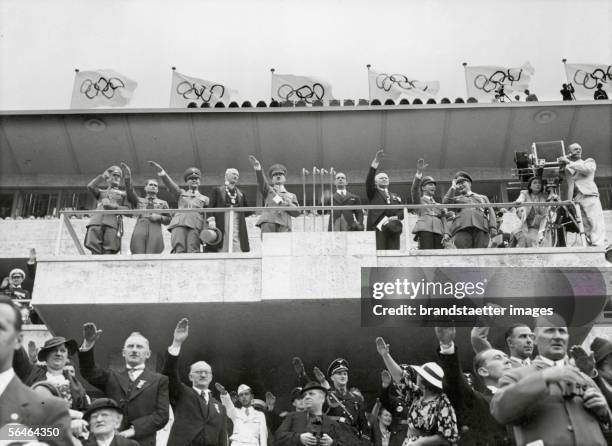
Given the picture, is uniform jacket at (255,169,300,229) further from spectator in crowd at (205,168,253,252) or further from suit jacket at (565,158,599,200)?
suit jacket at (565,158,599,200)

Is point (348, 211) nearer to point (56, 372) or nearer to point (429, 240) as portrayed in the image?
point (429, 240)

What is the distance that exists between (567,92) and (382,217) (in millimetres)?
7889

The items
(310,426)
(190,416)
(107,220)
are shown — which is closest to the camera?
(310,426)

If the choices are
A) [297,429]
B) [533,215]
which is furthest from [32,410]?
[533,215]

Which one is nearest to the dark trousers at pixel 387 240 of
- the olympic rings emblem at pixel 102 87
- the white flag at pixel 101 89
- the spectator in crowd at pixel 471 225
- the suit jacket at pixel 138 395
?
the spectator in crowd at pixel 471 225

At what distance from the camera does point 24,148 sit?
61.2 ft

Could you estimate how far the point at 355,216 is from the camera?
12531 mm

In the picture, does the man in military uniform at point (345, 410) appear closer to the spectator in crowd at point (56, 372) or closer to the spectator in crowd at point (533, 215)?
the spectator in crowd at point (56, 372)

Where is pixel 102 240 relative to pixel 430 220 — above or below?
below

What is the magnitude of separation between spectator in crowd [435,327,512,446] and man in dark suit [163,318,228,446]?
2705 millimetres

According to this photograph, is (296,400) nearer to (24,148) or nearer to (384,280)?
(384,280)

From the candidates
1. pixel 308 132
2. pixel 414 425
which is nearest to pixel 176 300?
pixel 414 425

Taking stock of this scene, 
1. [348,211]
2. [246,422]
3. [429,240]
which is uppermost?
[348,211]

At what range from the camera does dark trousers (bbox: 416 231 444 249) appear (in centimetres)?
1176
